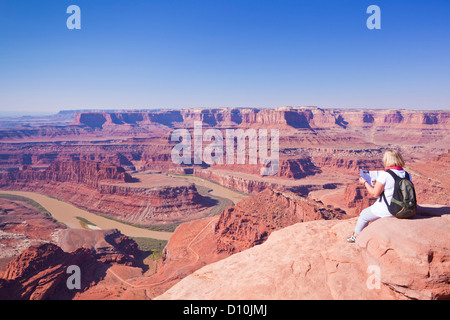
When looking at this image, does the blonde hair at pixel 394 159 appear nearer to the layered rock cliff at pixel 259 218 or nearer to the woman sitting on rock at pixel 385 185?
the woman sitting on rock at pixel 385 185

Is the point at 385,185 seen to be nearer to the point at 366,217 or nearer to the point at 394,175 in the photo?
the point at 394,175

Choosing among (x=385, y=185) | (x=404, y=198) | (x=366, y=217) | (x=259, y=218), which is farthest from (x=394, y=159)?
(x=259, y=218)

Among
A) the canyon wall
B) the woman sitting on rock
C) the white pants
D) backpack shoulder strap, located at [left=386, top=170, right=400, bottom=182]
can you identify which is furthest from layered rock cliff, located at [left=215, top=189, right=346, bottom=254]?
the canyon wall

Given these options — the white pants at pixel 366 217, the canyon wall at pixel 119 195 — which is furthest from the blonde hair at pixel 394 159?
the canyon wall at pixel 119 195

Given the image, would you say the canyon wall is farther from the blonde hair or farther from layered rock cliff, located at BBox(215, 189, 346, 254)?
the blonde hair

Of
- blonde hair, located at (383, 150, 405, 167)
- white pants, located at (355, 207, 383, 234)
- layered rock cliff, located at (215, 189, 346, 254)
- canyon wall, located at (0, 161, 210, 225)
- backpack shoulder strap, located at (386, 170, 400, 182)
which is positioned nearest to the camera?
backpack shoulder strap, located at (386, 170, 400, 182)

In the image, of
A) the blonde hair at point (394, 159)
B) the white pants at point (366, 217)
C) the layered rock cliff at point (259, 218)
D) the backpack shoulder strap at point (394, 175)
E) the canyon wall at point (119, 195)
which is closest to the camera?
the backpack shoulder strap at point (394, 175)

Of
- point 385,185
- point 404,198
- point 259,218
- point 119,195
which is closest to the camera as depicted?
point 404,198

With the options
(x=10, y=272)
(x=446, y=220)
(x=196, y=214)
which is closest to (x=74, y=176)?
(x=196, y=214)

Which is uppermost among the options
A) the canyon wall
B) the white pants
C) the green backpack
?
the green backpack
